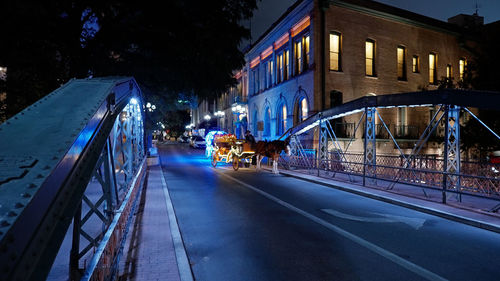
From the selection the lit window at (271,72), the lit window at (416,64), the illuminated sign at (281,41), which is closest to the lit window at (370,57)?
the lit window at (416,64)

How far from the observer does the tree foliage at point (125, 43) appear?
12742mm

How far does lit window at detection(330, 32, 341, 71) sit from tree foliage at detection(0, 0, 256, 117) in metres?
11.5

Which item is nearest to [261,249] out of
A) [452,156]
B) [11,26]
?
[452,156]

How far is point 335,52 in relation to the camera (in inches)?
1032

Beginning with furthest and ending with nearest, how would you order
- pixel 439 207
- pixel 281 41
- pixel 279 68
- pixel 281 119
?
pixel 279 68 < pixel 281 119 < pixel 281 41 < pixel 439 207

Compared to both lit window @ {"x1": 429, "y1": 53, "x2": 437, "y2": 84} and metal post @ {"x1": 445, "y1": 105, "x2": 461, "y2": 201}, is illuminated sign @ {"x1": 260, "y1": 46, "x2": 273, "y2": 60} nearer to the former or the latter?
lit window @ {"x1": 429, "y1": 53, "x2": 437, "y2": 84}

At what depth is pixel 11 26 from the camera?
1187cm

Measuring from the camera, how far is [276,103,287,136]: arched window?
3152cm

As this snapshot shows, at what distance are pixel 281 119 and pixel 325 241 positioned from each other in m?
25.7

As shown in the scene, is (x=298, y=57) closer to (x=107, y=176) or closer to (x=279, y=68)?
(x=279, y=68)

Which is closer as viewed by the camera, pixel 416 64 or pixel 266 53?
pixel 416 64

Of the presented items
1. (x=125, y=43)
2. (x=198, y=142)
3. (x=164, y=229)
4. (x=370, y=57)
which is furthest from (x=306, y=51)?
(x=164, y=229)

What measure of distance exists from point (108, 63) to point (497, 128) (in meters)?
22.4

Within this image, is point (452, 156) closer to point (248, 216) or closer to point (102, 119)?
point (248, 216)
